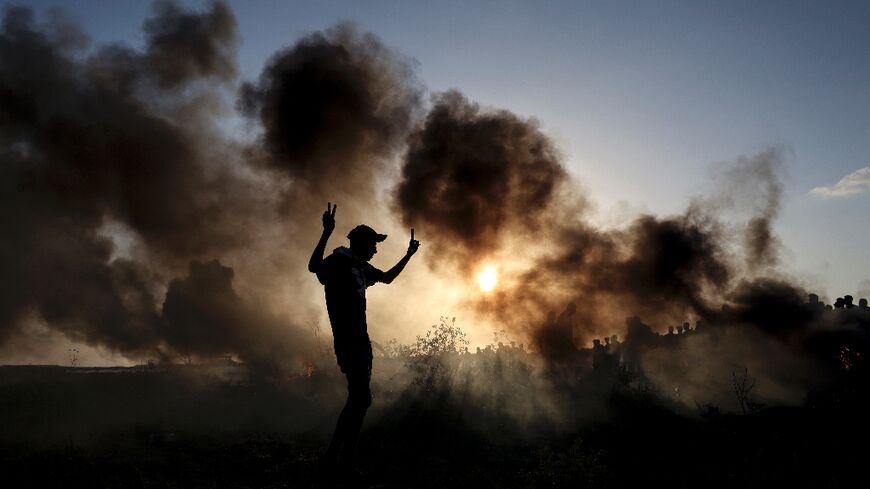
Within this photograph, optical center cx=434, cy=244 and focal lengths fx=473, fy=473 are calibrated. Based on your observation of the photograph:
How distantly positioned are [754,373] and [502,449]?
38799mm

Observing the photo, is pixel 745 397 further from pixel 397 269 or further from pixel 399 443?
pixel 397 269

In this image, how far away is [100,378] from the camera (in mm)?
27047

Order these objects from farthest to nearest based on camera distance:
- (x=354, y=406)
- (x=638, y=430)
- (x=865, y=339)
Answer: (x=865, y=339) < (x=638, y=430) < (x=354, y=406)

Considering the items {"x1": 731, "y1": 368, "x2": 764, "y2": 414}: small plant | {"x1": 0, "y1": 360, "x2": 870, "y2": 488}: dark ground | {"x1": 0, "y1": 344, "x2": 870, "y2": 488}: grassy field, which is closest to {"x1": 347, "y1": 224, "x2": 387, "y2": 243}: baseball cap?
{"x1": 0, "y1": 344, "x2": 870, "y2": 488}: grassy field

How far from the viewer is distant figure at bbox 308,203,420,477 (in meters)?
4.29

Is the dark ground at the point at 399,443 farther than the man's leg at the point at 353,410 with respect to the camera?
Yes

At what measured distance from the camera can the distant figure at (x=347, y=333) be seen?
429cm

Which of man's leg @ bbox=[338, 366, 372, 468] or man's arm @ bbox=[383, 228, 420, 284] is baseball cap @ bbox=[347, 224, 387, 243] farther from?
man's leg @ bbox=[338, 366, 372, 468]

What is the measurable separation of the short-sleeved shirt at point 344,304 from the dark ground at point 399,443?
434 cm

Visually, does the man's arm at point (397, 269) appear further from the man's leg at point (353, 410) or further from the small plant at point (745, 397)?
the small plant at point (745, 397)

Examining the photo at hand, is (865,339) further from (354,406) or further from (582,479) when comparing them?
(354,406)

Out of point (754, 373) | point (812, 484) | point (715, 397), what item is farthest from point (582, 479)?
point (754, 373)

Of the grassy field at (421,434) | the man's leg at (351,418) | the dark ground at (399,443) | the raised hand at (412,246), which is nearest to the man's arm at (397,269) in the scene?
the raised hand at (412,246)

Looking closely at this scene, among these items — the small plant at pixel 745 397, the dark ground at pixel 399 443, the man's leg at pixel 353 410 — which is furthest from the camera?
the small plant at pixel 745 397
